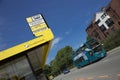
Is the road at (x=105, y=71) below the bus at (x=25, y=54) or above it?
below

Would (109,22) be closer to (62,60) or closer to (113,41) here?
(113,41)

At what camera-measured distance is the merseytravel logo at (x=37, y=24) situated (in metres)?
9.16

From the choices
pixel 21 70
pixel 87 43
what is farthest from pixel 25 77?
pixel 87 43

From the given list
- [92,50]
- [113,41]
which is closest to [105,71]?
[92,50]

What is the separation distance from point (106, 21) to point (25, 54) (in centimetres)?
6474

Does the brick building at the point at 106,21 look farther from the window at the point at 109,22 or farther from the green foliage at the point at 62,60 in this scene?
the green foliage at the point at 62,60

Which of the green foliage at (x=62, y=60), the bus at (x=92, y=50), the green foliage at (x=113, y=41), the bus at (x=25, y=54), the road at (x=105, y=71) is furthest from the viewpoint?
the green foliage at (x=62, y=60)

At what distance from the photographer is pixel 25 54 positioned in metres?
9.05

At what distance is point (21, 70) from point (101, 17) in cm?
6698

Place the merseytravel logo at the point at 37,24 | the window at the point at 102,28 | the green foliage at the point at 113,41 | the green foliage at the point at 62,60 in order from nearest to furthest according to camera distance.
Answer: the merseytravel logo at the point at 37,24
the green foliage at the point at 113,41
the window at the point at 102,28
the green foliage at the point at 62,60

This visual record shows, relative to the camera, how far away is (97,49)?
3444cm

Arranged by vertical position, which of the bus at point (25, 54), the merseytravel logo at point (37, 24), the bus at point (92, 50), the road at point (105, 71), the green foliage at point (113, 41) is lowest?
the road at point (105, 71)

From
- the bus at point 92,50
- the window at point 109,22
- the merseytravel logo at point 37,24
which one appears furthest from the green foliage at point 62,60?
the merseytravel logo at point 37,24

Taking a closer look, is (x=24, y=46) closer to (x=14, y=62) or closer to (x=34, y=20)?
(x=14, y=62)
